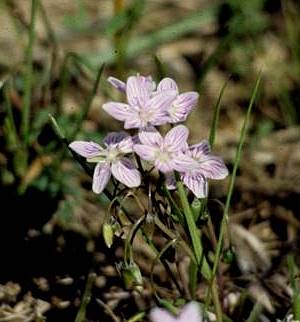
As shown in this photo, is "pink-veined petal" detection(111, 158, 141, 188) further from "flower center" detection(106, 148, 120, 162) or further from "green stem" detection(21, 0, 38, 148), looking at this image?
"green stem" detection(21, 0, 38, 148)

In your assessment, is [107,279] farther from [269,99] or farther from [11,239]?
[269,99]

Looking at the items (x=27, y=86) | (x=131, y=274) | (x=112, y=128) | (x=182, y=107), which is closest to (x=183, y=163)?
(x=182, y=107)

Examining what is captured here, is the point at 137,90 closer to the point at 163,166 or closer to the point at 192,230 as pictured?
the point at 163,166

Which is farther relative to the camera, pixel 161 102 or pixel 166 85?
pixel 166 85

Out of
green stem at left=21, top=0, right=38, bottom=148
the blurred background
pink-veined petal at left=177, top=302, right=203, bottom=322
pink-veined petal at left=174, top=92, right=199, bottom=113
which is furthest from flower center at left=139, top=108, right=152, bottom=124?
green stem at left=21, top=0, right=38, bottom=148

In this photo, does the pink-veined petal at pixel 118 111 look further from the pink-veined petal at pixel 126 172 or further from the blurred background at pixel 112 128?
the blurred background at pixel 112 128

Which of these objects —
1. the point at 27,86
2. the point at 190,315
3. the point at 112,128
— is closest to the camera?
the point at 190,315

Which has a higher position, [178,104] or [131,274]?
[178,104]

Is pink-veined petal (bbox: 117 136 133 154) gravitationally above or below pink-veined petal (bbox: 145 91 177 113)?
below

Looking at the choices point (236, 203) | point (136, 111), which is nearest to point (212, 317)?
point (136, 111)
